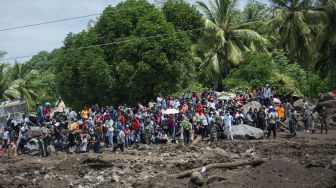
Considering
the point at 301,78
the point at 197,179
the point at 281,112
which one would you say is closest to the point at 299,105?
the point at 281,112

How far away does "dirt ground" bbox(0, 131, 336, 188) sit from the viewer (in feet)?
51.0

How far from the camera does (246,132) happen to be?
24922 millimetres

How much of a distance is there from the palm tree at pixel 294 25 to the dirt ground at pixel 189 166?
1554 cm

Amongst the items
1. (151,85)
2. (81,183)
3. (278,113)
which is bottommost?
(81,183)

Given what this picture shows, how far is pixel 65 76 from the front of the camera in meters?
33.9

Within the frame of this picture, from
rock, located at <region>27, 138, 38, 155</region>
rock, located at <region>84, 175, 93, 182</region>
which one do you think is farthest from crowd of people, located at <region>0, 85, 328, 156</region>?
rock, located at <region>84, 175, 93, 182</region>

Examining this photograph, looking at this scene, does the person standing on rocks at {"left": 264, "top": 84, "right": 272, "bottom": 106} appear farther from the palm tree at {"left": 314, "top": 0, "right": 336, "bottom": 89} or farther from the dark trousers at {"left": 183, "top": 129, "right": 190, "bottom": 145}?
the palm tree at {"left": 314, "top": 0, "right": 336, "bottom": 89}

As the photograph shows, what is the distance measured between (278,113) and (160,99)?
7.40 m

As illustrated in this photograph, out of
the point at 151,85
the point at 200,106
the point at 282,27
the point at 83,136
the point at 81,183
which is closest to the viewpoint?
the point at 81,183

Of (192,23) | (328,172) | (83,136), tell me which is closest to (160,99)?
(83,136)

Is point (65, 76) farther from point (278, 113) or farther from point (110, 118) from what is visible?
point (278, 113)

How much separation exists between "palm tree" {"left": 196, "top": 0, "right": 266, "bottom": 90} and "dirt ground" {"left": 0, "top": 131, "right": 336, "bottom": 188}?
15054 mm

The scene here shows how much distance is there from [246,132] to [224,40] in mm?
16181

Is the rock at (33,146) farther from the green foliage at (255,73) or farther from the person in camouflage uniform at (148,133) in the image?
the green foliage at (255,73)
